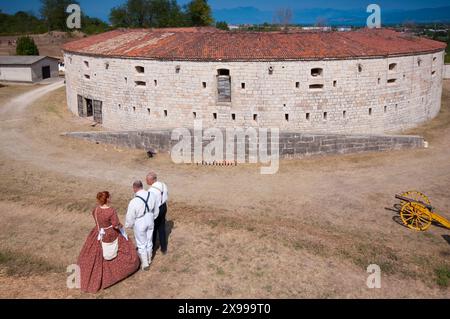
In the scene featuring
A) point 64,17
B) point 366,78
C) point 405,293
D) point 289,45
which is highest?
point 64,17

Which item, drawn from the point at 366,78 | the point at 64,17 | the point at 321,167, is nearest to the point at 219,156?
the point at 321,167

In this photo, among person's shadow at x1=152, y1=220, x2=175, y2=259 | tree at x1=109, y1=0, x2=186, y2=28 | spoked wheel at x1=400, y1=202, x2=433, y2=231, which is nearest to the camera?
person's shadow at x1=152, y1=220, x2=175, y2=259

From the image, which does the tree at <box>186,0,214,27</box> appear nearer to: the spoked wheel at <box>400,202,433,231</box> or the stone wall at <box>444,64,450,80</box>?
the stone wall at <box>444,64,450,80</box>

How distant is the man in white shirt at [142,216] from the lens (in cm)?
766

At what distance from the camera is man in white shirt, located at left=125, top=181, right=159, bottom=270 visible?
25.1 ft

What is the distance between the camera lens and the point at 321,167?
16.1m

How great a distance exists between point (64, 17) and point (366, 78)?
62301 mm

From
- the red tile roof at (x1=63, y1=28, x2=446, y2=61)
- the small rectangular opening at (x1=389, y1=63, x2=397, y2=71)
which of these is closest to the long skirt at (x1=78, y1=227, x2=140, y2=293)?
the red tile roof at (x1=63, y1=28, x2=446, y2=61)

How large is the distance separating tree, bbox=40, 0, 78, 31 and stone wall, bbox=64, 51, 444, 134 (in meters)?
53.2

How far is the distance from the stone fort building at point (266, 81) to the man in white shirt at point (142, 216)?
37.0 feet

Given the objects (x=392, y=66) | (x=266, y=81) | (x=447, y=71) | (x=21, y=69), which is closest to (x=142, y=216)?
(x=266, y=81)

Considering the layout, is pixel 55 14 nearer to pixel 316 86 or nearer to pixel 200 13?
pixel 200 13

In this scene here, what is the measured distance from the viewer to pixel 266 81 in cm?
1822

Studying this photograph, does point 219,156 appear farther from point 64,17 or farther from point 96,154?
point 64,17
